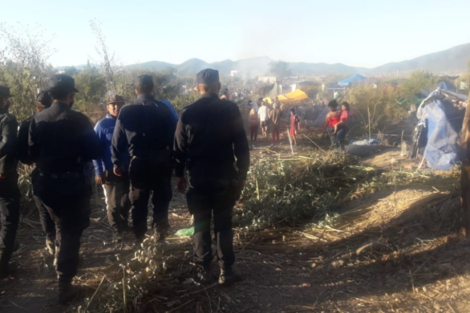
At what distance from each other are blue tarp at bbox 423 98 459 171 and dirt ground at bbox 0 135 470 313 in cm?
373

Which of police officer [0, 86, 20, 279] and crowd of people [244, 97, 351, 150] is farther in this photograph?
crowd of people [244, 97, 351, 150]

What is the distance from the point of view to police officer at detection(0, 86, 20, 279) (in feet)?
11.3

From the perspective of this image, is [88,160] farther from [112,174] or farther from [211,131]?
[211,131]

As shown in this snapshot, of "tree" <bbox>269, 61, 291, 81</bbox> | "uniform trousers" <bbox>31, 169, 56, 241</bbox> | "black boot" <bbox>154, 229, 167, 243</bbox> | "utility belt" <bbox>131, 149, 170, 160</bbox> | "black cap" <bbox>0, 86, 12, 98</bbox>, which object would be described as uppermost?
"tree" <bbox>269, 61, 291, 81</bbox>

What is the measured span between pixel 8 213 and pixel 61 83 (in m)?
1.46

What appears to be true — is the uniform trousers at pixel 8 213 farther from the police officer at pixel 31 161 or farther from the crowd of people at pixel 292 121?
the crowd of people at pixel 292 121

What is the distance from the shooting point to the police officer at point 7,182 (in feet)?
11.3

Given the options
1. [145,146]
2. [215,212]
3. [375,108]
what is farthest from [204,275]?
[375,108]

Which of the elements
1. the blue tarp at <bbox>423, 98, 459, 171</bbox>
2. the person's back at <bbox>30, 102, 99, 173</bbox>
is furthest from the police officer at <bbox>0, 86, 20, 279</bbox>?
the blue tarp at <bbox>423, 98, 459, 171</bbox>

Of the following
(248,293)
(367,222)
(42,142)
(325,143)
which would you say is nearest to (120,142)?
(42,142)

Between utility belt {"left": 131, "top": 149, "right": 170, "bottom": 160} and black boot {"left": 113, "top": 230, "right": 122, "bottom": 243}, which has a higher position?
utility belt {"left": 131, "top": 149, "right": 170, "bottom": 160}

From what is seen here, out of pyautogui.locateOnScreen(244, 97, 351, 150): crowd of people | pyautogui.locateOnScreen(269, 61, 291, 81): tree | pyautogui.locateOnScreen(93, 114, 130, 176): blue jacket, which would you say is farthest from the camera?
pyautogui.locateOnScreen(269, 61, 291, 81): tree

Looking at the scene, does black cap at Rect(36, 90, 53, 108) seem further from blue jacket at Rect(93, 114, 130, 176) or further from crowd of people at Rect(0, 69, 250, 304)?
blue jacket at Rect(93, 114, 130, 176)

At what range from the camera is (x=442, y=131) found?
834cm
